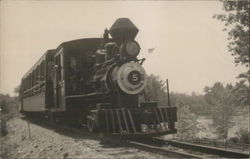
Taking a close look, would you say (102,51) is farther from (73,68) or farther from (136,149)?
(136,149)

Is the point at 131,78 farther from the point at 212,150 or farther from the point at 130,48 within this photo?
the point at 212,150

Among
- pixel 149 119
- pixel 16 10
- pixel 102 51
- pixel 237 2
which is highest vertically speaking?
pixel 237 2

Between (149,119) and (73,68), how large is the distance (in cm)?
288

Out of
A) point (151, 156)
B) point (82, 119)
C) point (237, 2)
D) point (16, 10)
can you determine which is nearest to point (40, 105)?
point (82, 119)

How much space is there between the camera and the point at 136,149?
6.96 meters

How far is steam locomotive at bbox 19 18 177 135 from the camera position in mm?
8393

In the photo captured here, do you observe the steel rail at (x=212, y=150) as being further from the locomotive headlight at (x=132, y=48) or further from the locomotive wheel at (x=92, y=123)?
the locomotive headlight at (x=132, y=48)

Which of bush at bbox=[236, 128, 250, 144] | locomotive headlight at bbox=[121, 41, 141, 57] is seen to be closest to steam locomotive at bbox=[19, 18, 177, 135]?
locomotive headlight at bbox=[121, 41, 141, 57]

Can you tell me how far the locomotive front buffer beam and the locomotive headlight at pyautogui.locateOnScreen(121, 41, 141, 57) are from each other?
1519mm

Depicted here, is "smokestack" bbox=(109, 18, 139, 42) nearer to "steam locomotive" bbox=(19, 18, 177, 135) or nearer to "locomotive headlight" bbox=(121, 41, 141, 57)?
"steam locomotive" bbox=(19, 18, 177, 135)

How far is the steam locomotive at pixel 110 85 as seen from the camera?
8.39m

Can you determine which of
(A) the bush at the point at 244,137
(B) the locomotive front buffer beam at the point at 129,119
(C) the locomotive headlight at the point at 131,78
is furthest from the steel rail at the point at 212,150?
(A) the bush at the point at 244,137

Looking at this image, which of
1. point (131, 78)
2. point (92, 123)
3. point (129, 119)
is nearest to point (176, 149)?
point (129, 119)

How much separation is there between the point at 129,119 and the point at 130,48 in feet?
6.31
